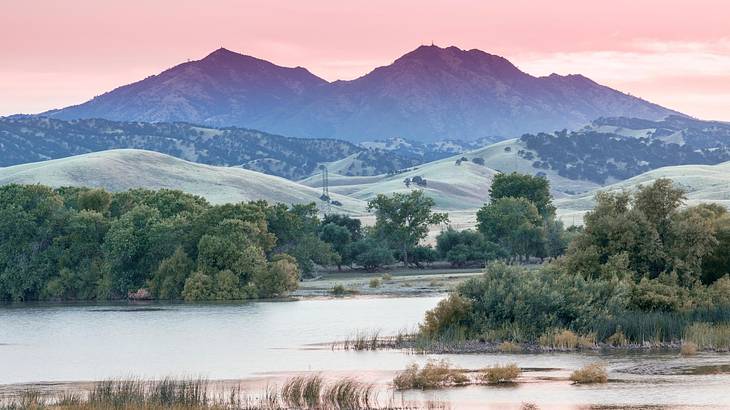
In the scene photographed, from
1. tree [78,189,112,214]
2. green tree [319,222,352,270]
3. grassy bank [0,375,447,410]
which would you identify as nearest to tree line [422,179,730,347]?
grassy bank [0,375,447,410]

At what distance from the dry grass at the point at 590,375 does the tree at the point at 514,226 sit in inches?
2774

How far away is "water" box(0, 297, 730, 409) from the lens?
41.7m

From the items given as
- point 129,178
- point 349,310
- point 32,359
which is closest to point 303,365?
point 32,359

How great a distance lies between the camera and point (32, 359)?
56.8 meters

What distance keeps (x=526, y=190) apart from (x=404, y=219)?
17.2m

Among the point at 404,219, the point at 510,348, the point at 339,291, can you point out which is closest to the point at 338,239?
the point at 404,219

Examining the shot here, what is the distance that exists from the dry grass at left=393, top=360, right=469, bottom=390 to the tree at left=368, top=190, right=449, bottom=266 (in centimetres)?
7458

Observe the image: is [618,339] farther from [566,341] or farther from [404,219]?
[404,219]

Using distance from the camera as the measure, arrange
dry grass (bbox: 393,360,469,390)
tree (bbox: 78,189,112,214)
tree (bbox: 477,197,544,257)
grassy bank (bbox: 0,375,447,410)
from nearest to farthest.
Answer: grassy bank (bbox: 0,375,447,410), dry grass (bbox: 393,360,469,390), tree (bbox: 78,189,112,214), tree (bbox: 477,197,544,257)

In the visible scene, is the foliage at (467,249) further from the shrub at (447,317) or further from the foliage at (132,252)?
the shrub at (447,317)

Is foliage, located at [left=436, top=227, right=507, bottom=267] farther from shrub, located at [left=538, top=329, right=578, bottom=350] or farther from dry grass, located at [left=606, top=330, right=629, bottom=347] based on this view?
dry grass, located at [left=606, top=330, right=629, bottom=347]

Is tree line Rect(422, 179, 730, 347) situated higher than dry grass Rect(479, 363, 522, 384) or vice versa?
tree line Rect(422, 179, 730, 347)

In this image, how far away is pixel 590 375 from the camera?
4319cm

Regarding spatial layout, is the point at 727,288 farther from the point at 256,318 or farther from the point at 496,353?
the point at 256,318
